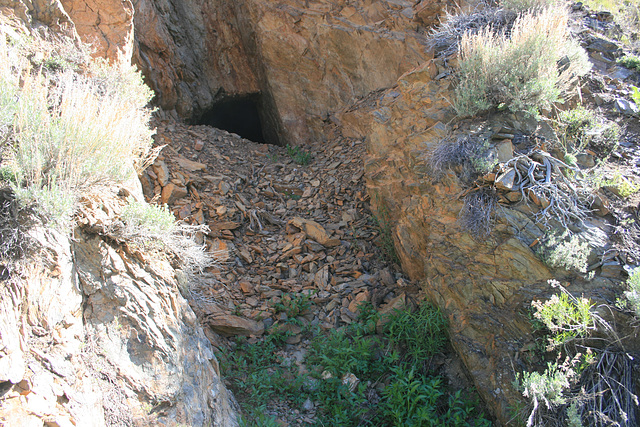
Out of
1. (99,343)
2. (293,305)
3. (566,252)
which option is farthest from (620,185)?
(99,343)

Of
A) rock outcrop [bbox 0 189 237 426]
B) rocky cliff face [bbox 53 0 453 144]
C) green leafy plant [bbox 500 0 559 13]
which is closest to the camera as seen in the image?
rock outcrop [bbox 0 189 237 426]

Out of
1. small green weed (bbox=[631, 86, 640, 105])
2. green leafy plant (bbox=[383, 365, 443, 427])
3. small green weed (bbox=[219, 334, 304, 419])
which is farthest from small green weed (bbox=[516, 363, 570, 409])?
small green weed (bbox=[631, 86, 640, 105])

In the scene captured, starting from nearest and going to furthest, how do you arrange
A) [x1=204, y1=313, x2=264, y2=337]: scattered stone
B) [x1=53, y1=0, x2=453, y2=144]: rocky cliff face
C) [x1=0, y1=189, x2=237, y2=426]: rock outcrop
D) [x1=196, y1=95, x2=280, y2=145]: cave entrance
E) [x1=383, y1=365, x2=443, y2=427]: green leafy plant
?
[x1=0, y1=189, x2=237, y2=426]: rock outcrop
[x1=383, y1=365, x2=443, y2=427]: green leafy plant
[x1=204, y1=313, x2=264, y2=337]: scattered stone
[x1=53, y1=0, x2=453, y2=144]: rocky cliff face
[x1=196, y1=95, x2=280, y2=145]: cave entrance

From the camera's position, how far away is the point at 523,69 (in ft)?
12.8

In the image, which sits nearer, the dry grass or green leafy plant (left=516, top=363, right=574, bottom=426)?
the dry grass

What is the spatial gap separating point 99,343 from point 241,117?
6810 millimetres

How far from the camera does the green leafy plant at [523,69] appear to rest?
3.86 meters

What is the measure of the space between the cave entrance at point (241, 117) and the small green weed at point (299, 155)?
3.69 feet

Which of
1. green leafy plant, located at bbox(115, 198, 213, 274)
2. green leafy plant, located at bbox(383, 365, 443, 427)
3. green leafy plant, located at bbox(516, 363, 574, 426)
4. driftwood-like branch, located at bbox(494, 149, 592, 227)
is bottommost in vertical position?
green leafy plant, located at bbox(383, 365, 443, 427)

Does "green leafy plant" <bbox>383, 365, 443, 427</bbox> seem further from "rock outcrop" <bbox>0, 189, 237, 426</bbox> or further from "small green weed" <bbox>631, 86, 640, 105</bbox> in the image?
"small green weed" <bbox>631, 86, 640, 105</bbox>

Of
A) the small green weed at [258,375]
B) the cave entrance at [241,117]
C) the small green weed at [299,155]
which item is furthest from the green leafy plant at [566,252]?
the cave entrance at [241,117]

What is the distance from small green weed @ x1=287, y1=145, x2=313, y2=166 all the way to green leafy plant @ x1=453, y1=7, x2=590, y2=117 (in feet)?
9.67

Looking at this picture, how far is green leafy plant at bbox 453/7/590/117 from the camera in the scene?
152 inches

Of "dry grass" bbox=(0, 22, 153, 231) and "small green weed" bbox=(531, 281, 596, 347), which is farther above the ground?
"dry grass" bbox=(0, 22, 153, 231)
